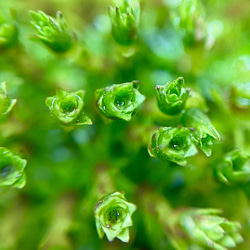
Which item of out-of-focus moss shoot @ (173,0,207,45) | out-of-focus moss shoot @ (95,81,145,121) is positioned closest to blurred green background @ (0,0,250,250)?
out-of-focus moss shoot @ (173,0,207,45)

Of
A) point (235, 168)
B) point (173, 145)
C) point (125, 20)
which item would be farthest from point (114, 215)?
point (125, 20)

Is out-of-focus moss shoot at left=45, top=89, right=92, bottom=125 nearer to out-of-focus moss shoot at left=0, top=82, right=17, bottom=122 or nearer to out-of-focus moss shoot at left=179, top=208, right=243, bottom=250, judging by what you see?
out-of-focus moss shoot at left=0, top=82, right=17, bottom=122

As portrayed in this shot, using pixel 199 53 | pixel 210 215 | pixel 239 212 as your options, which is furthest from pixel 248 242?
pixel 199 53

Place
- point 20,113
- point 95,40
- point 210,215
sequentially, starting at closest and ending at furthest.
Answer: point 210,215 → point 20,113 → point 95,40

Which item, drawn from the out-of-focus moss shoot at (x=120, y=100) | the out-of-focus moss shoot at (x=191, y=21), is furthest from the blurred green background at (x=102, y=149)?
the out-of-focus moss shoot at (x=120, y=100)

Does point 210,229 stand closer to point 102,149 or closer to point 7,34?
point 102,149

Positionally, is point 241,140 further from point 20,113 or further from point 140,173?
point 20,113
